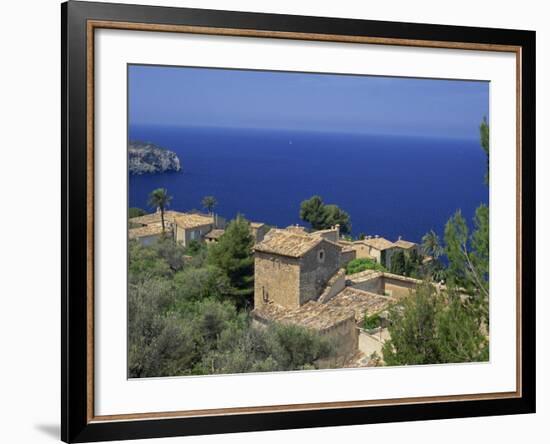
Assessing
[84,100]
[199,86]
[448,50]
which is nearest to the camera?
[84,100]

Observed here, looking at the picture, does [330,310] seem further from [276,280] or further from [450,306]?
[450,306]

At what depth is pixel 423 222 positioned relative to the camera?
4.28 meters

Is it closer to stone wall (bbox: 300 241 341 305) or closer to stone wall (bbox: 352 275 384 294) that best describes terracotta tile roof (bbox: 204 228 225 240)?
stone wall (bbox: 300 241 341 305)

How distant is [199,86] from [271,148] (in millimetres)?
420

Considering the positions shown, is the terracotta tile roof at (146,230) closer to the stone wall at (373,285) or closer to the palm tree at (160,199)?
the palm tree at (160,199)

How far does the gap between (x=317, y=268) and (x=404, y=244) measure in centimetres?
44

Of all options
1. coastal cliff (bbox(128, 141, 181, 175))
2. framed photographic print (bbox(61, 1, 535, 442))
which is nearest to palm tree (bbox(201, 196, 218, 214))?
framed photographic print (bbox(61, 1, 535, 442))

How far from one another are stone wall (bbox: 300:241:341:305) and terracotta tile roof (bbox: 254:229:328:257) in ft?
0.10

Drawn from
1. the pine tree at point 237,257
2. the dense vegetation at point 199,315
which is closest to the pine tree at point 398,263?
the dense vegetation at point 199,315

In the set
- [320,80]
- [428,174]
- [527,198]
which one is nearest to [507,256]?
[527,198]

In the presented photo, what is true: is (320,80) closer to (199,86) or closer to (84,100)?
(199,86)

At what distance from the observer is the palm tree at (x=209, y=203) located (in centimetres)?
400

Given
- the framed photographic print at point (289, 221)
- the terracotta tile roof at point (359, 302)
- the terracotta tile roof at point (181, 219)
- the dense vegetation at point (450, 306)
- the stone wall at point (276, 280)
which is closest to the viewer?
the framed photographic print at point (289, 221)

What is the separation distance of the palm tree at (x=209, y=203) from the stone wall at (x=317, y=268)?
0.47 meters
